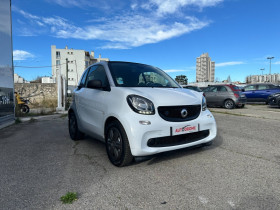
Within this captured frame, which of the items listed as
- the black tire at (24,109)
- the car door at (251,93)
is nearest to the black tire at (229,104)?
the car door at (251,93)

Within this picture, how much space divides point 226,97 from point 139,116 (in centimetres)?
1017

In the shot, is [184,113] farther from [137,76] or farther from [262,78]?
[262,78]

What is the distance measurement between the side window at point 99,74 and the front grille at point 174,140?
49.5 inches

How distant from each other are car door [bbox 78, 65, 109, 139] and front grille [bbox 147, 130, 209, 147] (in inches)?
36.2

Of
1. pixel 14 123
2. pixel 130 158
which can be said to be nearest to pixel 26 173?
pixel 130 158

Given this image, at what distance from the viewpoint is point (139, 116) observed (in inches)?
101

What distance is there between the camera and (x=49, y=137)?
5.05 m

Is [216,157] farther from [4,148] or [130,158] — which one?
[4,148]

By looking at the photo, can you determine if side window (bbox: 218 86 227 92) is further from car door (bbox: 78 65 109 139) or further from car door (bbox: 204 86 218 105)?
car door (bbox: 78 65 109 139)

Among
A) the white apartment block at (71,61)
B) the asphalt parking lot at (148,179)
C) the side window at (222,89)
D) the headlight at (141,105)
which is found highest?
the white apartment block at (71,61)

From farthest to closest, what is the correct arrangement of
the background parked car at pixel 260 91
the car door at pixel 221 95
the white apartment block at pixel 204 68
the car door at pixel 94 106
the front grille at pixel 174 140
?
the white apartment block at pixel 204 68
the background parked car at pixel 260 91
the car door at pixel 221 95
the car door at pixel 94 106
the front grille at pixel 174 140

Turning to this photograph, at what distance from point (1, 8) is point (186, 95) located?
7.04 metres

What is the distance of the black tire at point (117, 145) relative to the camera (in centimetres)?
266

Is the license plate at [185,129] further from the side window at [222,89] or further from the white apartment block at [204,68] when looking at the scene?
the white apartment block at [204,68]
